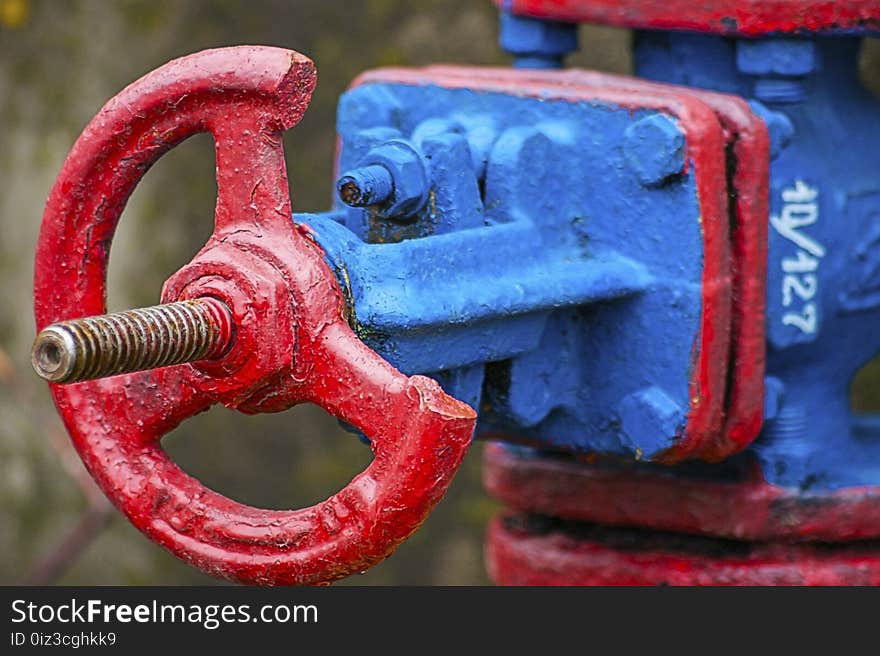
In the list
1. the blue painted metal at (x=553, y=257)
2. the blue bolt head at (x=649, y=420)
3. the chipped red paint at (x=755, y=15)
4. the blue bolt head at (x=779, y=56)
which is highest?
the chipped red paint at (x=755, y=15)

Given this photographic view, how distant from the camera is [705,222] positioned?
4.01ft

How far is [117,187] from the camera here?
112 cm

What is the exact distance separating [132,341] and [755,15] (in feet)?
1.98

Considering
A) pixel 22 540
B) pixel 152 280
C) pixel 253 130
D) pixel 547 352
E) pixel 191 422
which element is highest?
pixel 253 130

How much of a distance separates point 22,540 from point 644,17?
61.1 inches

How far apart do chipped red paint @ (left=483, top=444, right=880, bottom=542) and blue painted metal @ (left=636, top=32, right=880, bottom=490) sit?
0.02 m

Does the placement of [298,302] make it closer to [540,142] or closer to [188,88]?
[188,88]

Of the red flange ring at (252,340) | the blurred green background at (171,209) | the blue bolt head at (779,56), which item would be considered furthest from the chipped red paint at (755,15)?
the blurred green background at (171,209)

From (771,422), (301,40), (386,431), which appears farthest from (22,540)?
(386,431)

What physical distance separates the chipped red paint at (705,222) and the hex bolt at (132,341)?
376 mm

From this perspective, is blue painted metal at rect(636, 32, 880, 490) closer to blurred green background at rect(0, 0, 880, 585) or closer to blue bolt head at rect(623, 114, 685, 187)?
blue bolt head at rect(623, 114, 685, 187)

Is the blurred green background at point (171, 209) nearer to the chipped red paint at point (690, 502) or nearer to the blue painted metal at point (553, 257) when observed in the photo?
the chipped red paint at point (690, 502)

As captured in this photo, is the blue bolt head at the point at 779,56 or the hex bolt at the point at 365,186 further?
the blue bolt head at the point at 779,56

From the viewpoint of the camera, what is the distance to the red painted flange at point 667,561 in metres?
1.42
